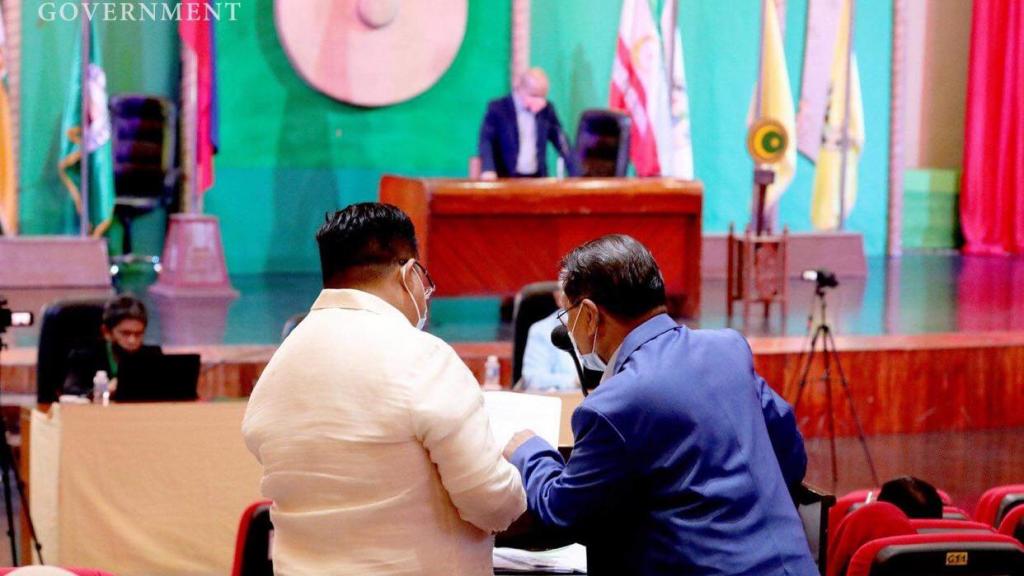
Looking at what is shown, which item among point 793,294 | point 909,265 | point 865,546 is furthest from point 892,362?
point 909,265

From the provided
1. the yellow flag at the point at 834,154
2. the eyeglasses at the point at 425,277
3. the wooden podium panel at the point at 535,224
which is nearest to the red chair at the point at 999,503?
the eyeglasses at the point at 425,277

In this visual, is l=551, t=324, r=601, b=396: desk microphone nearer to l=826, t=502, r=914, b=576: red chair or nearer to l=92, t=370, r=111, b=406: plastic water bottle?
l=826, t=502, r=914, b=576: red chair

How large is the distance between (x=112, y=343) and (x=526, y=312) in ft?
5.18

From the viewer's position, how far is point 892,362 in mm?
6898

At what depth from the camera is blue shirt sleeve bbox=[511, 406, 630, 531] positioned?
6.99 ft

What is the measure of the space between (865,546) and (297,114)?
829 centimetres

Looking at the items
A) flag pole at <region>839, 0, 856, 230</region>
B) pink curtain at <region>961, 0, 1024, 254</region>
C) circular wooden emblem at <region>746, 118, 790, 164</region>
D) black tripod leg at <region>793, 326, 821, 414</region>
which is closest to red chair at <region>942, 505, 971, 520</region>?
black tripod leg at <region>793, 326, 821, 414</region>

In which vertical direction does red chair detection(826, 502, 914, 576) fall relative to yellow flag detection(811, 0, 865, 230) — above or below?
below

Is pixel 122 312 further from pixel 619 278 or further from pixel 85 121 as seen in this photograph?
pixel 85 121

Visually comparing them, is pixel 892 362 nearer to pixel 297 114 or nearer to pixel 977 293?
pixel 977 293

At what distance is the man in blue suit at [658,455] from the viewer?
2.14 metres

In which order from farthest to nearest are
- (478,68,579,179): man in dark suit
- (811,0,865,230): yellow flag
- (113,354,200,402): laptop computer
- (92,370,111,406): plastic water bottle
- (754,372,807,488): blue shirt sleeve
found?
1. (811,0,865,230): yellow flag
2. (478,68,579,179): man in dark suit
3. (113,354,200,402): laptop computer
4. (92,370,111,406): plastic water bottle
5. (754,372,807,488): blue shirt sleeve

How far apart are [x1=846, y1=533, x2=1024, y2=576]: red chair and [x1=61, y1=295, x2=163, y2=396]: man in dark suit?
2835 millimetres

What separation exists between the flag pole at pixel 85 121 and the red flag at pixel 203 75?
0.62m
